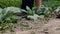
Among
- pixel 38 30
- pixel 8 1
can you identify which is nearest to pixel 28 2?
pixel 8 1

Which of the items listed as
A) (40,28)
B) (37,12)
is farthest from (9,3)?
(40,28)

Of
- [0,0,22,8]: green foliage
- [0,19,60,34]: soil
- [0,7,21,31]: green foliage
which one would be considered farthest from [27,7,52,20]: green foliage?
[0,0,22,8]: green foliage

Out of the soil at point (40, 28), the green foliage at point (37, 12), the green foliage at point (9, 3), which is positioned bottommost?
the soil at point (40, 28)

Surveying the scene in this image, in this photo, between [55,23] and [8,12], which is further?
[55,23]

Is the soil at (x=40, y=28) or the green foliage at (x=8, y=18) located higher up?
the green foliage at (x=8, y=18)

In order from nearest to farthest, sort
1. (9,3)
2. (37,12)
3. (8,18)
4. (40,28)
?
(40,28) < (8,18) < (37,12) < (9,3)

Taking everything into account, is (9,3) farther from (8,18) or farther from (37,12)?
(8,18)

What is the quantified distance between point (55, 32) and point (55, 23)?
2.43ft

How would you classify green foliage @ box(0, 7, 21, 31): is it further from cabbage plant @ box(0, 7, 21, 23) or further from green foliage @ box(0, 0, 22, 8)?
green foliage @ box(0, 0, 22, 8)

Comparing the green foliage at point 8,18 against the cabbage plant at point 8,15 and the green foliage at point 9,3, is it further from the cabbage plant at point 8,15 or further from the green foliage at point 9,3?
the green foliage at point 9,3

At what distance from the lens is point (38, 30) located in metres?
3.95

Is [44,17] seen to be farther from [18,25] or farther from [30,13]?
[18,25]

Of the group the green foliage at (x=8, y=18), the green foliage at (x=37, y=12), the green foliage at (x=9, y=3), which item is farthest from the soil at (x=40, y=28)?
the green foliage at (x=9, y=3)

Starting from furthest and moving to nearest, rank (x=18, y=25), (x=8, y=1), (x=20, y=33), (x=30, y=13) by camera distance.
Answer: (x=8, y=1) → (x=30, y=13) → (x=18, y=25) → (x=20, y=33)
